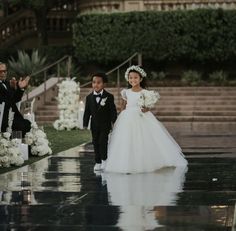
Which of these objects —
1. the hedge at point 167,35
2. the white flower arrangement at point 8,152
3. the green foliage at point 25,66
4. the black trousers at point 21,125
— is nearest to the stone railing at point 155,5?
the hedge at point 167,35

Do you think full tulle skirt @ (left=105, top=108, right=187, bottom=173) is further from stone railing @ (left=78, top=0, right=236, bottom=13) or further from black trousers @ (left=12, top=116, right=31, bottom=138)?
stone railing @ (left=78, top=0, right=236, bottom=13)

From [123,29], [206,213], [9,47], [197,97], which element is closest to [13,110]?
[206,213]

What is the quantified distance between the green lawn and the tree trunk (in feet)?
37.8

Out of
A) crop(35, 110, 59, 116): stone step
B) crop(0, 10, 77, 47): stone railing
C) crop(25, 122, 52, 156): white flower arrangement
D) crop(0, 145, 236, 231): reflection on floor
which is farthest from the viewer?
crop(0, 10, 77, 47): stone railing

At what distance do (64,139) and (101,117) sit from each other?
7.69 m

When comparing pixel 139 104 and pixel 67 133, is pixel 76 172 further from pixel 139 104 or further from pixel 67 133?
pixel 67 133

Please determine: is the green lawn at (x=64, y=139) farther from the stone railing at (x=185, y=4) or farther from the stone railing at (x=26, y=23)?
the stone railing at (x=26, y=23)

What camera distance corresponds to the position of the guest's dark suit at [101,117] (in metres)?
13.5

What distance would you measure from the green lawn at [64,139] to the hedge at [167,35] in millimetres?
7708

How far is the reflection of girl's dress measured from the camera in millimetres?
8859

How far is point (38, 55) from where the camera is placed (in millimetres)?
34406

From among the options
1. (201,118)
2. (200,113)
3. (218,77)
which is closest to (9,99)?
(201,118)

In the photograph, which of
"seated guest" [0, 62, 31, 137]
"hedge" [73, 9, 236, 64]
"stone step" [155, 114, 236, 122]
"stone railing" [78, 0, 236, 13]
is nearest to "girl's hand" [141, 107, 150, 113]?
"seated guest" [0, 62, 31, 137]

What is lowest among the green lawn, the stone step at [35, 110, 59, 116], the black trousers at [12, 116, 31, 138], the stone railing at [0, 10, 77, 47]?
the green lawn
